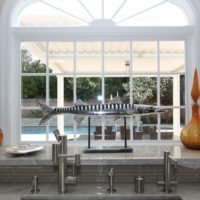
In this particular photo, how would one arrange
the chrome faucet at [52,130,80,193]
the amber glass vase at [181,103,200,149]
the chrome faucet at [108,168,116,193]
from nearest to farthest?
the chrome faucet at [52,130,80,193] → the chrome faucet at [108,168,116,193] → the amber glass vase at [181,103,200,149]

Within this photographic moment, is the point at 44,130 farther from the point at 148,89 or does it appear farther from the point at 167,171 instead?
the point at 167,171

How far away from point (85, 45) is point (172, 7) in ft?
2.18

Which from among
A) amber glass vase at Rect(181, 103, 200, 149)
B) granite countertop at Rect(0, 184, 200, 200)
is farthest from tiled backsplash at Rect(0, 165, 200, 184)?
amber glass vase at Rect(181, 103, 200, 149)

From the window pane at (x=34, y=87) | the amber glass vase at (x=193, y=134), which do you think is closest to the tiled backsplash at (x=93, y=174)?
the amber glass vase at (x=193, y=134)

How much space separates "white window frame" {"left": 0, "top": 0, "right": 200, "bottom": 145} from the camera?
7.07ft

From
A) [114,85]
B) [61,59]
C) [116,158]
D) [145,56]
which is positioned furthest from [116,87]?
[116,158]

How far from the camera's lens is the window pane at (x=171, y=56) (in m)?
2.29

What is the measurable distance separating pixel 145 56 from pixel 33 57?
2.52 ft

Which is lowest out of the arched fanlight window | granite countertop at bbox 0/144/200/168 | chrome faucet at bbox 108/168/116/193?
chrome faucet at bbox 108/168/116/193

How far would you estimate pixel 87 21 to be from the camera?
91.1 inches

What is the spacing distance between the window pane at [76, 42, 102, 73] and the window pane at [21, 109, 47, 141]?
43cm

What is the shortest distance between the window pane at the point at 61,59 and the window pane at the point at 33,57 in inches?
2.1

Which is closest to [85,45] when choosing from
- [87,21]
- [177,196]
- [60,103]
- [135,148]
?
[87,21]

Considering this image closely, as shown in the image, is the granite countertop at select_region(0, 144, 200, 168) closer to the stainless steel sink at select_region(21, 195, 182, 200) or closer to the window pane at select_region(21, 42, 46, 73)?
the stainless steel sink at select_region(21, 195, 182, 200)
